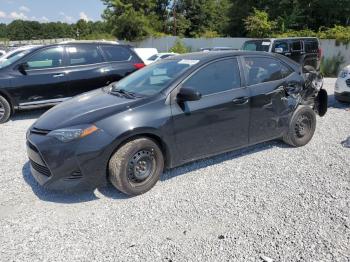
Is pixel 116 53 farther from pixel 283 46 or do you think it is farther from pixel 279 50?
pixel 283 46

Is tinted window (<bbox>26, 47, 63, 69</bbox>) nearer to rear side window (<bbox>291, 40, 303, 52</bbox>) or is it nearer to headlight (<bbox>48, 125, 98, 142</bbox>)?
headlight (<bbox>48, 125, 98, 142</bbox>)

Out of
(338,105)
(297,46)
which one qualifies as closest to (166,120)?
(338,105)

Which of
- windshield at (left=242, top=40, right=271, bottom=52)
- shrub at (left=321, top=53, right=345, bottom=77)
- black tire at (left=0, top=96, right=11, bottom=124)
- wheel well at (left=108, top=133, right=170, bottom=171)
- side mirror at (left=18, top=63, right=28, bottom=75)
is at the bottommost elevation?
shrub at (left=321, top=53, right=345, bottom=77)

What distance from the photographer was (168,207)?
138 inches

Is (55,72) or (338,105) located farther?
(338,105)

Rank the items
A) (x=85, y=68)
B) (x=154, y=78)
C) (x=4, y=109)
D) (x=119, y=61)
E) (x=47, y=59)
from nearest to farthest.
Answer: (x=154, y=78)
(x=4, y=109)
(x=47, y=59)
(x=85, y=68)
(x=119, y=61)

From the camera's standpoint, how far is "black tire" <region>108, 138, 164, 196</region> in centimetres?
353

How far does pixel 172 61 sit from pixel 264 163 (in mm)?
1901

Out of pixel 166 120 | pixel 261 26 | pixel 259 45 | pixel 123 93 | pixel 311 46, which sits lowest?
pixel 166 120

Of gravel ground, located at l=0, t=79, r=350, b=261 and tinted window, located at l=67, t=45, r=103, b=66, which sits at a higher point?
tinted window, located at l=67, t=45, r=103, b=66

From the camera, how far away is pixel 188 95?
149 inches

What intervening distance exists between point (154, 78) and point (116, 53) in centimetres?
400

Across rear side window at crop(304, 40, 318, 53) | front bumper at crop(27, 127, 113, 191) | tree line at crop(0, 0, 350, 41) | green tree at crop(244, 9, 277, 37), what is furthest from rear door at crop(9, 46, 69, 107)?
green tree at crop(244, 9, 277, 37)

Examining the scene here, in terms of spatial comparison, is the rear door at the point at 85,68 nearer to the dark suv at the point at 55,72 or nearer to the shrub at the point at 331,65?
Answer: the dark suv at the point at 55,72
